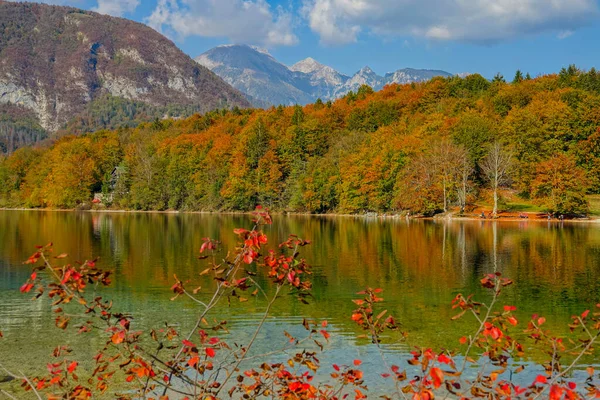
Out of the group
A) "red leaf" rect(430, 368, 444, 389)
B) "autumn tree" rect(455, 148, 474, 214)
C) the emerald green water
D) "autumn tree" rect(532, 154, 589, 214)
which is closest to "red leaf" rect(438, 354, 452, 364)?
"red leaf" rect(430, 368, 444, 389)

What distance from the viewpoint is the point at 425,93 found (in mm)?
109938

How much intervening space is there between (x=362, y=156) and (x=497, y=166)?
22.1 metres

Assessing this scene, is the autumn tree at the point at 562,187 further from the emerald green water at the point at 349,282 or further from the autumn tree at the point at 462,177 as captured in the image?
the emerald green water at the point at 349,282

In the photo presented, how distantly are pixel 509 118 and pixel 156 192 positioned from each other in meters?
63.9

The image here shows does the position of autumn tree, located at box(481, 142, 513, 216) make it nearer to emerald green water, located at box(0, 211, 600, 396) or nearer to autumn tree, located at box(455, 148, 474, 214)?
autumn tree, located at box(455, 148, 474, 214)

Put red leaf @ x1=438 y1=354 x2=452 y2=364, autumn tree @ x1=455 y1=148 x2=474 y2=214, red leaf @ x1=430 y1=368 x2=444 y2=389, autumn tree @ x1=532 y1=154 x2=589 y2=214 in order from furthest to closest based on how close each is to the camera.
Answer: autumn tree @ x1=455 y1=148 x2=474 y2=214
autumn tree @ x1=532 y1=154 x2=589 y2=214
red leaf @ x1=438 y1=354 x2=452 y2=364
red leaf @ x1=430 y1=368 x2=444 y2=389

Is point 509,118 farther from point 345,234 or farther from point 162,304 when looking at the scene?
point 162,304

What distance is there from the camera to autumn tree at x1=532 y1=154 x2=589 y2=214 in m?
62.2

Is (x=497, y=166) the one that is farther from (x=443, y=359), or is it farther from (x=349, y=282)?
(x=443, y=359)

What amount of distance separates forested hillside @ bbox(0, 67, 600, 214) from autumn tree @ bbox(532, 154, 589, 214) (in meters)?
0.16

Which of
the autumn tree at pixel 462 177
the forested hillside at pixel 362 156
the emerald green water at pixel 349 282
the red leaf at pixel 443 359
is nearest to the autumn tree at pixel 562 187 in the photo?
the forested hillside at pixel 362 156

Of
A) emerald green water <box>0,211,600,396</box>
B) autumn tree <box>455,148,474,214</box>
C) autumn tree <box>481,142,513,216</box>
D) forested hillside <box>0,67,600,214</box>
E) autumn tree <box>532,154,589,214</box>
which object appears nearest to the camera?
emerald green water <box>0,211,600,396</box>

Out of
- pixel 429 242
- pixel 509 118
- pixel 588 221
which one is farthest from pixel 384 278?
pixel 509 118

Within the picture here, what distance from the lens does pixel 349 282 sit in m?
23.4
